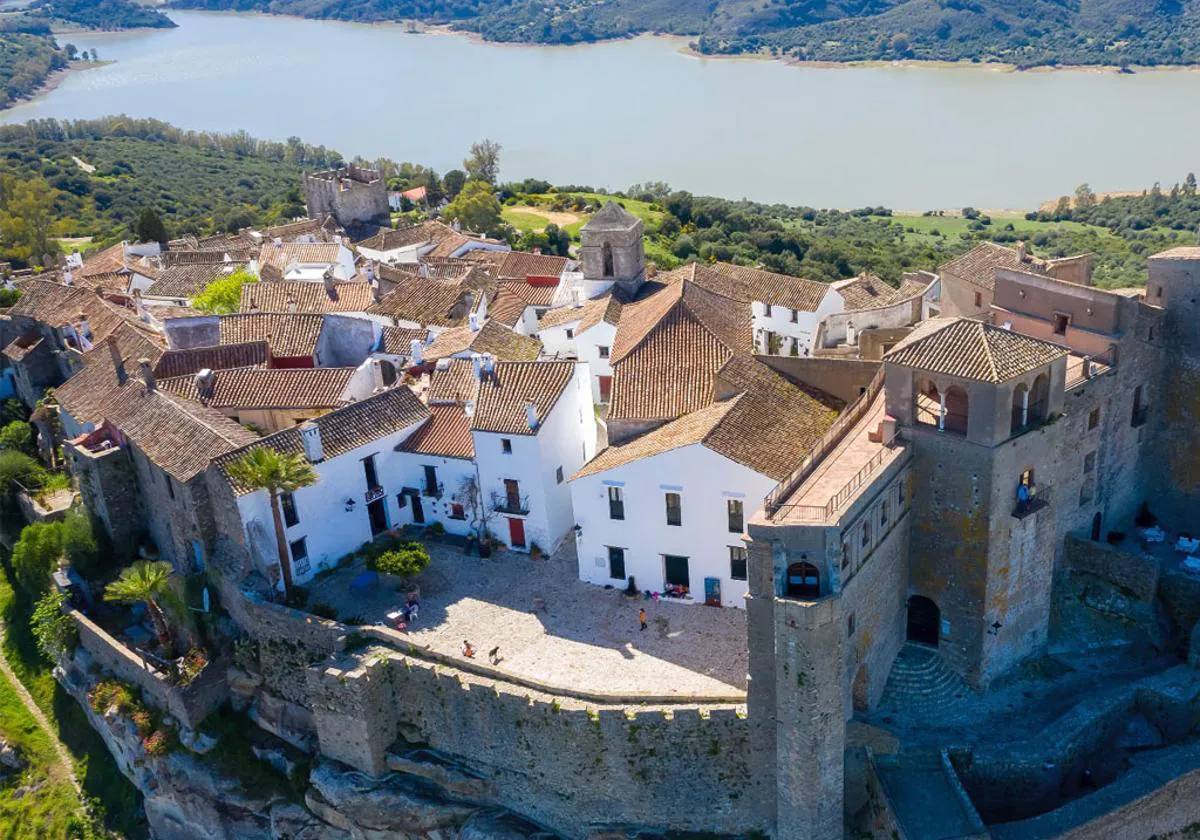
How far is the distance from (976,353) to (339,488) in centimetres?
1357

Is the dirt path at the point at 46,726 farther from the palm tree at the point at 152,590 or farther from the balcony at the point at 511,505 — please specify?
the balcony at the point at 511,505

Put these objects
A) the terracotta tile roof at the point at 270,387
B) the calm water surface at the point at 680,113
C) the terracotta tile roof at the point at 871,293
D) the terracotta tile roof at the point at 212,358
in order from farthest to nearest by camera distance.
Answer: the calm water surface at the point at 680,113 → the terracotta tile roof at the point at 871,293 → the terracotta tile roof at the point at 212,358 → the terracotta tile roof at the point at 270,387

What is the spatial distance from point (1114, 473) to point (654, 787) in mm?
11328

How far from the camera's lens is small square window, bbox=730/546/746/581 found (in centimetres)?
2189

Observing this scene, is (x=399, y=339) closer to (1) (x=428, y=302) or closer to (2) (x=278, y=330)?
(2) (x=278, y=330)

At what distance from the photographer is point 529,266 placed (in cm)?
4062

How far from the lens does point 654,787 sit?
63.3ft

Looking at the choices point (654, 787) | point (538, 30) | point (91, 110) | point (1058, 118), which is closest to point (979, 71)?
point (1058, 118)

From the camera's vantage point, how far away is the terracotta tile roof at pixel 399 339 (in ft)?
103

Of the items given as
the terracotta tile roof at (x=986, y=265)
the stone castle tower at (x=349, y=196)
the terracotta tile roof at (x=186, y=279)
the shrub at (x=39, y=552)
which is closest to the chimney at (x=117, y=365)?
the shrub at (x=39, y=552)

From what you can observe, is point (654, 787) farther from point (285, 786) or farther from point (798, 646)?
point (285, 786)

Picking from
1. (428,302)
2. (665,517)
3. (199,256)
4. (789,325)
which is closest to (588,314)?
(428,302)

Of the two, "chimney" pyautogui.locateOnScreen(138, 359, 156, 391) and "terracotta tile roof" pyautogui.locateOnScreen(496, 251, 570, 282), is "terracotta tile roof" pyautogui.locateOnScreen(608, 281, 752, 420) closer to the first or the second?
"terracotta tile roof" pyautogui.locateOnScreen(496, 251, 570, 282)

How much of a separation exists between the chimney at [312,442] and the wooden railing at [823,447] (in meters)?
9.91
